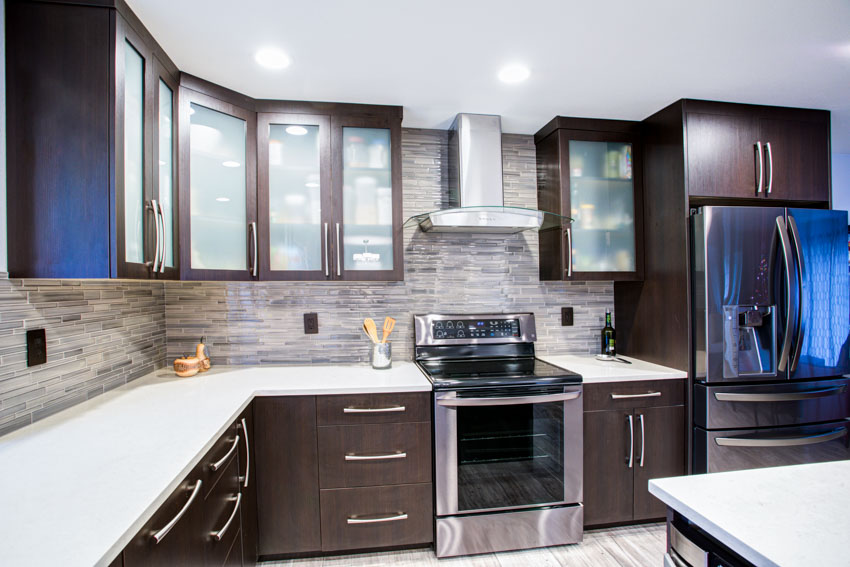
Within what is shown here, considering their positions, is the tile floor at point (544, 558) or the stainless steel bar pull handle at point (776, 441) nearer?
the tile floor at point (544, 558)

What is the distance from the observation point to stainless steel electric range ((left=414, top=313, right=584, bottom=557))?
72.2 inches

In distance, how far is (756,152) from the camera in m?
2.14

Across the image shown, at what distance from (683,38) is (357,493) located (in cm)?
230

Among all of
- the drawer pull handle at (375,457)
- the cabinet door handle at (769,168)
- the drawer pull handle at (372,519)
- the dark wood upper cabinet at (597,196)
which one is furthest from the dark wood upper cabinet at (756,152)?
the drawer pull handle at (372,519)

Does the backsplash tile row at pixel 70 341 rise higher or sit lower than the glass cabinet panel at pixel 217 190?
lower

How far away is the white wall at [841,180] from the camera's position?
9.62 ft

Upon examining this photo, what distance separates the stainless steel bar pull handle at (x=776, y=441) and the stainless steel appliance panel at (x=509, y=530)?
769mm

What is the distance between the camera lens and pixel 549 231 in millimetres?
2438

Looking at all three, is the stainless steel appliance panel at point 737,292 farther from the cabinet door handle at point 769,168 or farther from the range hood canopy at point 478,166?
the range hood canopy at point 478,166

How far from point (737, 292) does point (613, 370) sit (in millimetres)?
678

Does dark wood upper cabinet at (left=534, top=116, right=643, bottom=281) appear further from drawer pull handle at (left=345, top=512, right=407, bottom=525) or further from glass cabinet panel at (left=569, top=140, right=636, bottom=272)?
drawer pull handle at (left=345, top=512, right=407, bottom=525)

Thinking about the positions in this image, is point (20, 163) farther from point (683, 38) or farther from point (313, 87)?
point (683, 38)

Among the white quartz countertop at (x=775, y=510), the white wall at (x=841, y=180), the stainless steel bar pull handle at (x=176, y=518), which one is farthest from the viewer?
the white wall at (x=841, y=180)

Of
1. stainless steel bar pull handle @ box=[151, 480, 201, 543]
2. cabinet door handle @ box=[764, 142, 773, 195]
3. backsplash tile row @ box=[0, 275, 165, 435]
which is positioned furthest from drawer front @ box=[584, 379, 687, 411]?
backsplash tile row @ box=[0, 275, 165, 435]
